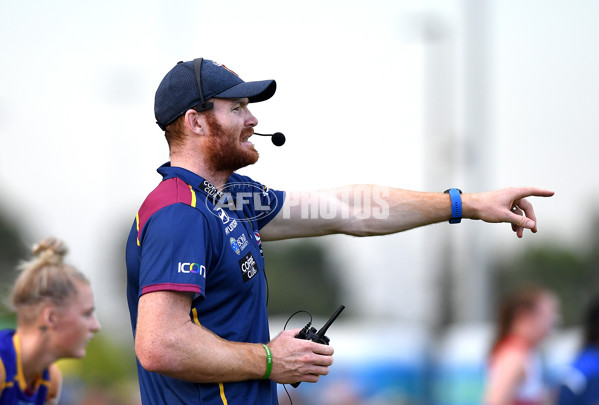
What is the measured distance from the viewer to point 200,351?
122 inches

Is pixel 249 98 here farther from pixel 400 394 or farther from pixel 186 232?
pixel 400 394

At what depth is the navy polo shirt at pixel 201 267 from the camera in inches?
122

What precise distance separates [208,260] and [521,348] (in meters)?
4.01

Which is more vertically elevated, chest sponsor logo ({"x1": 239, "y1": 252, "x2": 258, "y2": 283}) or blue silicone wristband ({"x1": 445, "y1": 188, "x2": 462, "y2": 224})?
blue silicone wristband ({"x1": 445, "y1": 188, "x2": 462, "y2": 224})

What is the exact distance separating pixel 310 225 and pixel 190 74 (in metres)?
1.03

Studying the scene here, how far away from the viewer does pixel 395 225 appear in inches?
158

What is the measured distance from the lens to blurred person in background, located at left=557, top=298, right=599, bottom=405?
5.85 metres

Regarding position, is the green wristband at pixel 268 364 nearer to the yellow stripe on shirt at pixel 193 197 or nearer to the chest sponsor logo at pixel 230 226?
the chest sponsor logo at pixel 230 226

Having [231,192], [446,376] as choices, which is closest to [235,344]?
[231,192]

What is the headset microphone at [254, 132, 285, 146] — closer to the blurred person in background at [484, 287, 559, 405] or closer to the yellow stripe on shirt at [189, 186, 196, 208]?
the yellow stripe on shirt at [189, 186, 196, 208]

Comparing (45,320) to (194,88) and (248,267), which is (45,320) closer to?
(248,267)

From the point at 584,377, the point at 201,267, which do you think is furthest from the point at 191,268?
the point at 584,377

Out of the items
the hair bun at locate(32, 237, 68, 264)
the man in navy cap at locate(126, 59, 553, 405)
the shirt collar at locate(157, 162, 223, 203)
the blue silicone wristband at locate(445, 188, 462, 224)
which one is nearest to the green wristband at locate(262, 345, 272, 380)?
the man in navy cap at locate(126, 59, 553, 405)

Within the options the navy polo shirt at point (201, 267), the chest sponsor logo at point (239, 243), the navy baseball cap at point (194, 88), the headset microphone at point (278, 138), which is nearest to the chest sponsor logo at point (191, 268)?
the navy polo shirt at point (201, 267)
